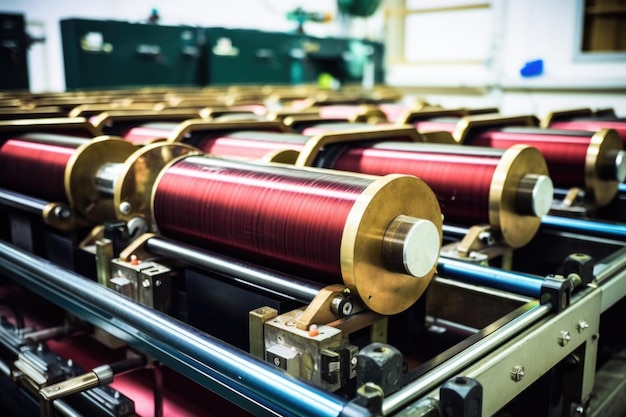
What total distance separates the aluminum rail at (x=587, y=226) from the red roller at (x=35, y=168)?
1191 millimetres

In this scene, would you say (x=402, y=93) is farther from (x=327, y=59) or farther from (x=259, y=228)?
(x=259, y=228)

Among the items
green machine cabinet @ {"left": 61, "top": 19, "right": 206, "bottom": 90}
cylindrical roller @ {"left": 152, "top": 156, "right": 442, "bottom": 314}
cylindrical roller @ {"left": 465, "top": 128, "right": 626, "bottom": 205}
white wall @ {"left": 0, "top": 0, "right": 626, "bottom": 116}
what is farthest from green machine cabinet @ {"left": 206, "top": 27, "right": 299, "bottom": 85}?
cylindrical roller @ {"left": 152, "top": 156, "right": 442, "bottom": 314}

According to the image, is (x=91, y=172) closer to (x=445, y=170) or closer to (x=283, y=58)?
(x=445, y=170)

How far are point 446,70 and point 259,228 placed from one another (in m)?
5.62

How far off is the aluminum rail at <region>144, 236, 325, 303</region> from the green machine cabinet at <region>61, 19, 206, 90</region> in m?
3.36

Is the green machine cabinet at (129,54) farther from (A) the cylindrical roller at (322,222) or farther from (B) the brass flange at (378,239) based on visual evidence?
(B) the brass flange at (378,239)

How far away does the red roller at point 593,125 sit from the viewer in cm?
204

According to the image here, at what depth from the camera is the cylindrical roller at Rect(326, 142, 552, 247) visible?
1.28m

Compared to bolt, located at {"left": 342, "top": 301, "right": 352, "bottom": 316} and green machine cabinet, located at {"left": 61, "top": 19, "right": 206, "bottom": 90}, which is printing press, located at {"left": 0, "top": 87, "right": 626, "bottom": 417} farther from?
green machine cabinet, located at {"left": 61, "top": 19, "right": 206, "bottom": 90}

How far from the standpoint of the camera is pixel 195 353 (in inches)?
31.9

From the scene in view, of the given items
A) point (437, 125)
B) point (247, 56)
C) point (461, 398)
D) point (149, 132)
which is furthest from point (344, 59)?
point (461, 398)

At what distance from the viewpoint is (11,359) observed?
4.44 feet

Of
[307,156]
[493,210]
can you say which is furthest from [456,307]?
[307,156]

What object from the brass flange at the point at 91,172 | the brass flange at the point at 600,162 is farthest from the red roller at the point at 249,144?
the brass flange at the point at 600,162
